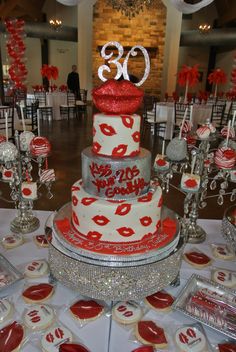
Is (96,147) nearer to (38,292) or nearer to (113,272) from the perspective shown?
(113,272)

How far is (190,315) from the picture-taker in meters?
1.05

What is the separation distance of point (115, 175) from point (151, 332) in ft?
1.81

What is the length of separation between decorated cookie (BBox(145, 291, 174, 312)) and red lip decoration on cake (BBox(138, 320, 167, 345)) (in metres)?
0.08

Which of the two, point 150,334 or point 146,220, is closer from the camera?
point 150,334

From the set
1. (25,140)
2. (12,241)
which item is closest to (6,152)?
(25,140)

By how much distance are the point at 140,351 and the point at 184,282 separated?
42 centimetres

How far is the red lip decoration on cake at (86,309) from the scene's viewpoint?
1059 mm

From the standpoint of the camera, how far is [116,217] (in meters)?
1.11

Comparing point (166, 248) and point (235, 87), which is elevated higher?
point (235, 87)

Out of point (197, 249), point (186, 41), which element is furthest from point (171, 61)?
point (197, 249)

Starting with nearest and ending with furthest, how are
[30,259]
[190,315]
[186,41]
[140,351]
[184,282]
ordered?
1. [140,351]
2. [190,315]
3. [184,282]
4. [30,259]
5. [186,41]

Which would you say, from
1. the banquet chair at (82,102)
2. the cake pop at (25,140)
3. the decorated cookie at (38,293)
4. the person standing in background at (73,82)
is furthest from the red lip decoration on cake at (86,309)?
the person standing in background at (73,82)

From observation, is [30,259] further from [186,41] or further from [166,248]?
[186,41]

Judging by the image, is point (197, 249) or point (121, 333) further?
point (197, 249)
